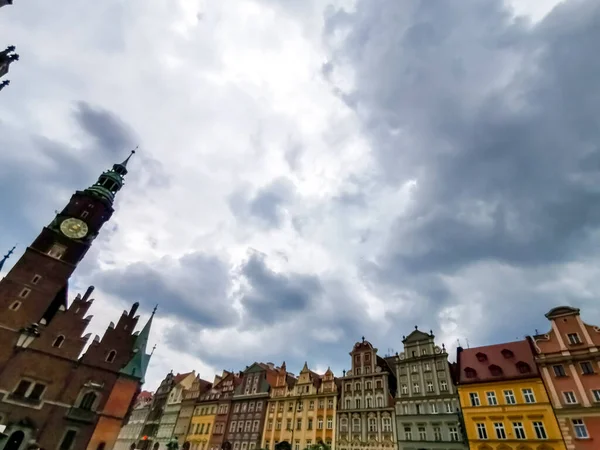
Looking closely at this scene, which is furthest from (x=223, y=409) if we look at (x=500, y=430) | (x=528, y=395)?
(x=528, y=395)

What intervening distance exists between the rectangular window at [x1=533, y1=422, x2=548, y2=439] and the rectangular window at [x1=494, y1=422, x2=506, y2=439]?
279 cm

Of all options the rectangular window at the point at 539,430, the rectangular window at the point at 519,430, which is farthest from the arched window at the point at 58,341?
the rectangular window at the point at 539,430

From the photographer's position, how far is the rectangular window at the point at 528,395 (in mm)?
34550

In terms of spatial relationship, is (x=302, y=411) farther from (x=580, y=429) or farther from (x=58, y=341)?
(x=58, y=341)

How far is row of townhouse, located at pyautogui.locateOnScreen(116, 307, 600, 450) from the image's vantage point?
3281cm

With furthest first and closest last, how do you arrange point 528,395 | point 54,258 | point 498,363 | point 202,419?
1. point 202,419
2. point 54,258
3. point 498,363
4. point 528,395

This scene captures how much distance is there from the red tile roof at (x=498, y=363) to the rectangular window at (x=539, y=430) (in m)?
4.35

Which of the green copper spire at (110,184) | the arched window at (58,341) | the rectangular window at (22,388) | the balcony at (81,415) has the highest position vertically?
the green copper spire at (110,184)

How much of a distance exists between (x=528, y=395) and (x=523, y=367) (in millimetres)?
2897

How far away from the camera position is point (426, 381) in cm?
4150

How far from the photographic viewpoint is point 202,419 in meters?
64.5

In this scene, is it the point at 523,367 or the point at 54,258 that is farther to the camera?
the point at 54,258

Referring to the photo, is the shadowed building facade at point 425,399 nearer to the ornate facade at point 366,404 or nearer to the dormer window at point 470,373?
the ornate facade at point 366,404

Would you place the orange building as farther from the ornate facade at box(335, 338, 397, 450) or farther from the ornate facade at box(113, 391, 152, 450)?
the ornate facade at box(113, 391, 152, 450)
